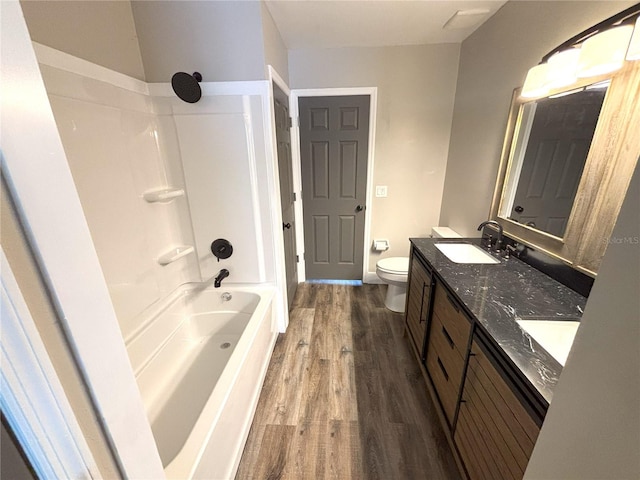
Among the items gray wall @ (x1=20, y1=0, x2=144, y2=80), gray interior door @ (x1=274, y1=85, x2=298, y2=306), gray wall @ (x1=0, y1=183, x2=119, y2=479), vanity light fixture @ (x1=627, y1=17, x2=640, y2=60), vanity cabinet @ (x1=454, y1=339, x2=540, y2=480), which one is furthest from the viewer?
gray interior door @ (x1=274, y1=85, x2=298, y2=306)

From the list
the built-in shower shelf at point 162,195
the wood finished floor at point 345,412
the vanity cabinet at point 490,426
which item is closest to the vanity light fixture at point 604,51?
the vanity cabinet at point 490,426

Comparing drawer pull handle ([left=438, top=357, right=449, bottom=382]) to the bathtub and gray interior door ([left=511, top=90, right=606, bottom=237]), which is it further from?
the bathtub

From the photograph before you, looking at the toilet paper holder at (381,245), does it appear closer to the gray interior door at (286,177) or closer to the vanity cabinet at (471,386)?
the gray interior door at (286,177)

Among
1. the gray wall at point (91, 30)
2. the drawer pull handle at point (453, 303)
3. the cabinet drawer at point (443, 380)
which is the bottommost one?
the cabinet drawer at point (443, 380)

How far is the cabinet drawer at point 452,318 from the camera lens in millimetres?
1114

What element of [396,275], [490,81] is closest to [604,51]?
[490,81]

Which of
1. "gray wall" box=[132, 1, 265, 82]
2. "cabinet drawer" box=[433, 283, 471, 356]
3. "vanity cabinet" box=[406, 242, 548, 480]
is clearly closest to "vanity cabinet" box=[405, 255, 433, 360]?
"vanity cabinet" box=[406, 242, 548, 480]

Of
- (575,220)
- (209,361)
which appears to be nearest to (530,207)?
(575,220)

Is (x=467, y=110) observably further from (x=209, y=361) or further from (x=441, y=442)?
(x=209, y=361)

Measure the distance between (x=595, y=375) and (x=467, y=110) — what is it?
7.72 feet

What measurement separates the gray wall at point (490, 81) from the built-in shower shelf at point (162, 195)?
7.33 ft

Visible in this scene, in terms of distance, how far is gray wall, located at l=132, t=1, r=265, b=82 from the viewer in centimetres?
151

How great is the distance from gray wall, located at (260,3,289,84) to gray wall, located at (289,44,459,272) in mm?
252

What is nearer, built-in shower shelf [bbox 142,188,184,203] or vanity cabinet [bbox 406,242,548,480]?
vanity cabinet [bbox 406,242,548,480]
